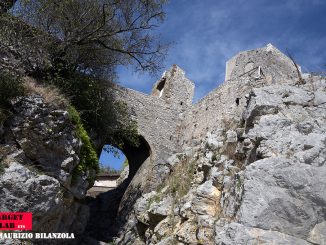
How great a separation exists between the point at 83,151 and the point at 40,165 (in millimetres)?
1724

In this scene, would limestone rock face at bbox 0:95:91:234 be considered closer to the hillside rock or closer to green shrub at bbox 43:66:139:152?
green shrub at bbox 43:66:139:152

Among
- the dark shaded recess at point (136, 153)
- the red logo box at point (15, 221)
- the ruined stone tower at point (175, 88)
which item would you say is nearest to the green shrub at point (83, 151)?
the red logo box at point (15, 221)

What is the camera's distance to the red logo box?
315 inches

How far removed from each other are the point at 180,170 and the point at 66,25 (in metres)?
5.36

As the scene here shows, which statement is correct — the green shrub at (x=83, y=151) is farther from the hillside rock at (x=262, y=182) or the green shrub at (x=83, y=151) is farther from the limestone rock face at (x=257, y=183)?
the hillside rock at (x=262, y=182)

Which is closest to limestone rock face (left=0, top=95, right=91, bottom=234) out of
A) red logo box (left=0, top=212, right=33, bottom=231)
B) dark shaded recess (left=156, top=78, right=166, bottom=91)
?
red logo box (left=0, top=212, right=33, bottom=231)

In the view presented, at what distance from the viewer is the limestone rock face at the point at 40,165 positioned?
8305 millimetres

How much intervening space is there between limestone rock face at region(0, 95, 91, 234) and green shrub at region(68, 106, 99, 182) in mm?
232

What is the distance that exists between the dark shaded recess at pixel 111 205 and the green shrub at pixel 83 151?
362cm

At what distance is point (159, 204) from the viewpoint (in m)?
A: 9.91

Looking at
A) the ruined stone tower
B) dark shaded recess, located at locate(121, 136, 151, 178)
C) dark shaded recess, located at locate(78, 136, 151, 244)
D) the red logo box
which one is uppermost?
the ruined stone tower

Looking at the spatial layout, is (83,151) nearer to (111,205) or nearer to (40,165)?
(40,165)

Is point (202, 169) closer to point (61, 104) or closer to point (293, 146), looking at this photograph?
point (293, 146)

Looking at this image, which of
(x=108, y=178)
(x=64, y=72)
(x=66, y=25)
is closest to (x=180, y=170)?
(x=64, y=72)
